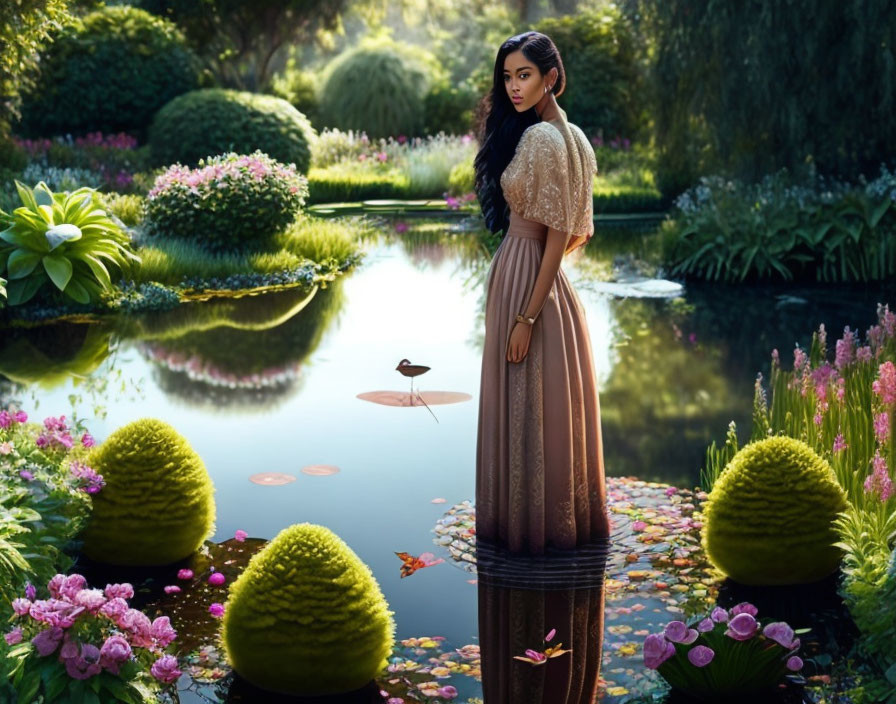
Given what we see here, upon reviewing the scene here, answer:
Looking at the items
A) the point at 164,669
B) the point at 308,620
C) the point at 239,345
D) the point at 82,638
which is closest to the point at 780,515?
the point at 308,620

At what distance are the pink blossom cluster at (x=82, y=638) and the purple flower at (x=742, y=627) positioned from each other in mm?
1859

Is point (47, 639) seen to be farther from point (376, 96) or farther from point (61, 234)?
point (376, 96)

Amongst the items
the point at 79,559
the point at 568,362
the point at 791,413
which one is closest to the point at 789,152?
the point at 791,413

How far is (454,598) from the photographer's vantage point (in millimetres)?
5074

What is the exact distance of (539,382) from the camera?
5.18m

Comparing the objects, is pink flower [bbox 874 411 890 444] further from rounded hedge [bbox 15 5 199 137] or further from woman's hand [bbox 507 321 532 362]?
rounded hedge [bbox 15 5 199 137]

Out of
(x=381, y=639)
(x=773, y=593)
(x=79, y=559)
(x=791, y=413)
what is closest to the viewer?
(x=381, y=639)

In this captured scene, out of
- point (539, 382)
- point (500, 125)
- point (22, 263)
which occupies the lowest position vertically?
point (22, 263)

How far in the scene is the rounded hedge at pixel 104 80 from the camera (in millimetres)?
23266

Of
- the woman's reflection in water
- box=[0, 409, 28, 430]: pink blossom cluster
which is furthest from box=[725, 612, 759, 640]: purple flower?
box=[0, 409, 28, 430]: pink blossom cluster

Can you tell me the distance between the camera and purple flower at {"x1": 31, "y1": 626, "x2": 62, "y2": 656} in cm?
346

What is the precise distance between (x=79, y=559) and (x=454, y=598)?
5.69 ft

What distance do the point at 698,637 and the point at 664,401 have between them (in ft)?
14.9

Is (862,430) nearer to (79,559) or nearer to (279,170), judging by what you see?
(79,559)
